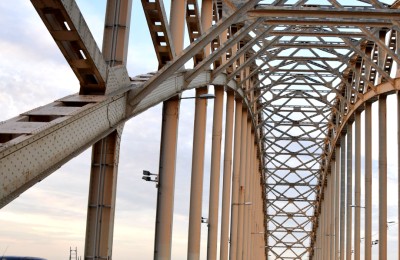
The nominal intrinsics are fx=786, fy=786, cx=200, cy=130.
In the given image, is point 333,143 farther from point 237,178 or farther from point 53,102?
point 53,102

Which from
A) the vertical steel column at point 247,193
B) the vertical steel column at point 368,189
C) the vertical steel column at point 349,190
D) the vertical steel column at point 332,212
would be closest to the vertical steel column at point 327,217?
the vertical steel column at point 332,212

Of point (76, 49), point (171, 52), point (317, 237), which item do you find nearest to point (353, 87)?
point (171, 52)

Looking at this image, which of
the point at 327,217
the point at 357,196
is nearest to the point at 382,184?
the point at 357,196

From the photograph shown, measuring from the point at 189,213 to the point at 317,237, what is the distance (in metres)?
56.6

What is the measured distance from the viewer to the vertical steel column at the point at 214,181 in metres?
34.5

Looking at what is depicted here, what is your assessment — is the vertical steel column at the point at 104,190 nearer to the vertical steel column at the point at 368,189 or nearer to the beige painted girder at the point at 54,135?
the beige painted girder at the point at 54,135

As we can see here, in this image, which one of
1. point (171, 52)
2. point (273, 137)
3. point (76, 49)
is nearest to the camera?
point (76, 49)

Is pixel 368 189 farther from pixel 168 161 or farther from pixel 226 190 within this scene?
pixel 168 161

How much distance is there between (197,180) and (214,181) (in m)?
3.56

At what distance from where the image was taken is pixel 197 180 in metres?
31.7

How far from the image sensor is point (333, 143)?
66.0m

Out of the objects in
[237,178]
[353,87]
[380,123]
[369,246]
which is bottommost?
[369,246]

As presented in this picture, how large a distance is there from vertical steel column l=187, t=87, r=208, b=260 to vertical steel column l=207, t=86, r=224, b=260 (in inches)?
117

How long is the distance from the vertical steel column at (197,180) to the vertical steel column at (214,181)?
298 cm
